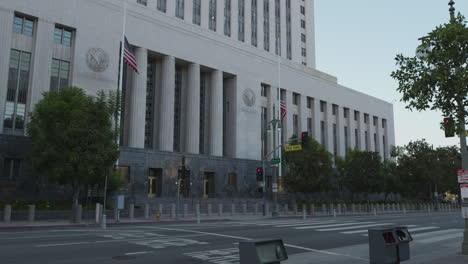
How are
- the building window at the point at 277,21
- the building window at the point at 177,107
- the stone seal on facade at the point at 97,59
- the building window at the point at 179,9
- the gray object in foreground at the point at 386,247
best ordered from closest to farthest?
1. the gray object in foreground at the point at 386,247
2. the stone seal on facade at the point at 97,59
3. the building window at the point at 177,107
4. the building window at the point at 179,9
5. the building window at the point at 277,21

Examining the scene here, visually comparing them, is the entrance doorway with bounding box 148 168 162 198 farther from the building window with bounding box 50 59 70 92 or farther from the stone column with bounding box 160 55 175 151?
the building window with bounding box 50 59 70 92

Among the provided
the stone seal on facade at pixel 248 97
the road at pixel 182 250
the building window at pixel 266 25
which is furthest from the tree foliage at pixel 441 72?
the building window at pixel 266 25

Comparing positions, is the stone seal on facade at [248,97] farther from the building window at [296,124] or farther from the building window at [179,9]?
the building window at [179,9]

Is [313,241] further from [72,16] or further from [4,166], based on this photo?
[72,16]

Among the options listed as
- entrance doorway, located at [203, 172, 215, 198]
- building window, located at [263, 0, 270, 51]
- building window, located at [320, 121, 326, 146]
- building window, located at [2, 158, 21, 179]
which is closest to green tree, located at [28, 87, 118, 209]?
building window, located at [2, 158, 21, 179]

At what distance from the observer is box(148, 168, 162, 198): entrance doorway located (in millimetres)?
40625

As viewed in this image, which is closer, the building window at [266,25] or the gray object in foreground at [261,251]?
the gray object in foreground at [261,251]

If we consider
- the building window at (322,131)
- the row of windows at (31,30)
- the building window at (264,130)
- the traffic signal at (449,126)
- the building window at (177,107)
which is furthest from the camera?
the building window at (322,131)

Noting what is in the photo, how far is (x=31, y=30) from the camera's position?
3644 centimetres

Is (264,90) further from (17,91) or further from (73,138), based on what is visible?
(73,138)

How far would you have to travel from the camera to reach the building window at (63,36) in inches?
1491

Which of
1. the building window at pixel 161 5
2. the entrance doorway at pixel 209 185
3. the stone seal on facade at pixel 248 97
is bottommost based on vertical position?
the entrance doorway at pixel 209 185

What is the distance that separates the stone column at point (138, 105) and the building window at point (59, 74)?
6996mm

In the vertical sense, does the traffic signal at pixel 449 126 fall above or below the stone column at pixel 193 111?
below
